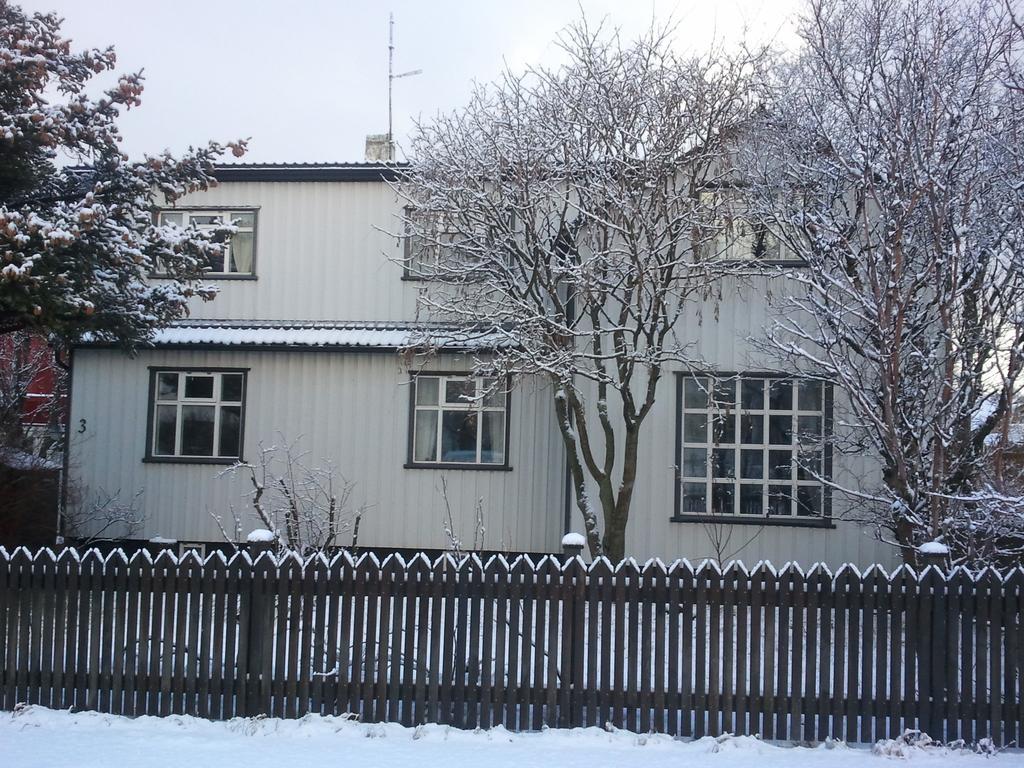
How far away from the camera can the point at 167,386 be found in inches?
→ 576

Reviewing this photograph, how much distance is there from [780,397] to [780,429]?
0.44m

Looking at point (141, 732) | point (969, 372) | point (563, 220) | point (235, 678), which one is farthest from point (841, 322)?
point (141, 732)

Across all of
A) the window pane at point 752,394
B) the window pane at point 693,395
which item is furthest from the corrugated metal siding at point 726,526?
the window pane at point 752,394

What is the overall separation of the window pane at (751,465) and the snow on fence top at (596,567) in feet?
16.8

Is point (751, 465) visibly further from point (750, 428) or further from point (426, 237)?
point (426, 237)

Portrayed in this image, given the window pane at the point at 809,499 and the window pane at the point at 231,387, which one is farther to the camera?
the window pane at the point at 231,387

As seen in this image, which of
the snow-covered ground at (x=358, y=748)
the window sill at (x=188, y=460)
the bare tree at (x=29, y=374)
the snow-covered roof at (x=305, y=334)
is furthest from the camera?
the bare tree at (x=29, y=374)

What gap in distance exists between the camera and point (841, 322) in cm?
941

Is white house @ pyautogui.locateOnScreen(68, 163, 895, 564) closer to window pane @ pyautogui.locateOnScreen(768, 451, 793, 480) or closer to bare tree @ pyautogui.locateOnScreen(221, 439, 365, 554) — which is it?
window pane @ pyautogui.locateOnScreen(768, 451, 793, 480)

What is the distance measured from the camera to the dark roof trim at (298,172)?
14898mm

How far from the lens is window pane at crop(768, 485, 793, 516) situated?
41.5ft

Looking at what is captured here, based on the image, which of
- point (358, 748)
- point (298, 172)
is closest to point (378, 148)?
point (298, 172)

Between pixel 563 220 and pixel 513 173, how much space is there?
87cm

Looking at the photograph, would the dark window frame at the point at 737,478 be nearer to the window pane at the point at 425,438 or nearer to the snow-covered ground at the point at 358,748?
the window pane at the point at 425,438
